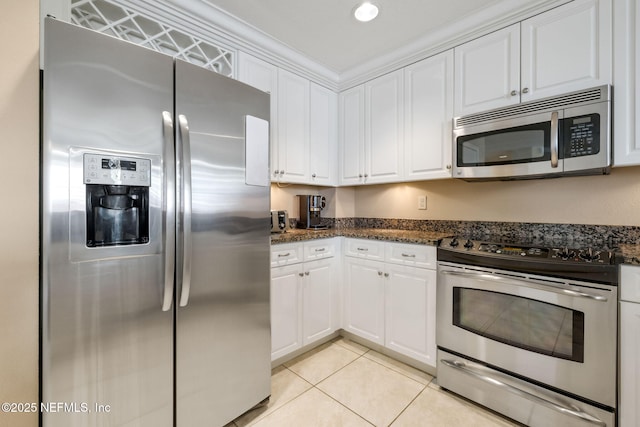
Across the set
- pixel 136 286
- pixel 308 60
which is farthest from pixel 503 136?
pixel 136 286

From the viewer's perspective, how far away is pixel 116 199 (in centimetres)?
107

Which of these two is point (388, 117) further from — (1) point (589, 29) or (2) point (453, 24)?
(1) point (589, 29)

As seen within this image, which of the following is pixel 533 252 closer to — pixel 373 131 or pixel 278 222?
pixel 373 131

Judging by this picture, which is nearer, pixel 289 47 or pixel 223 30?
pixel 223 30

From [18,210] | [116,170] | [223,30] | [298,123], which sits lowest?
[18,210]

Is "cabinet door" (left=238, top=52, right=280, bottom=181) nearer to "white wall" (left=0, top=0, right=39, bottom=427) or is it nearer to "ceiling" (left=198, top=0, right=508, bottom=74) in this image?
"ceiling" (left=198, top=0, right=508, bottom=74)

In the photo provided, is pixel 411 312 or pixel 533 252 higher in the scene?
pixel 533 252

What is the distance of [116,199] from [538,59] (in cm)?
242

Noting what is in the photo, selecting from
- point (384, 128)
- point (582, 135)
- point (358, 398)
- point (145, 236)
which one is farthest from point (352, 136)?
point (358, 398)

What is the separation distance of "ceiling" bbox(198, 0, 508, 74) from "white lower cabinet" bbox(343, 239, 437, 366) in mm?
1616

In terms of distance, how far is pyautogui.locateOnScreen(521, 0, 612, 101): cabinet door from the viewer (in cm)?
147

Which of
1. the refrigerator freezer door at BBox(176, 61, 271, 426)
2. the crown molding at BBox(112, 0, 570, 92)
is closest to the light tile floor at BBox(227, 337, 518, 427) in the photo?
the refrigerator freezer door at BBox(176, 61, 271, 426)

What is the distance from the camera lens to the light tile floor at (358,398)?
4.96 ft

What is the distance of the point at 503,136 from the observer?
1761 mm
